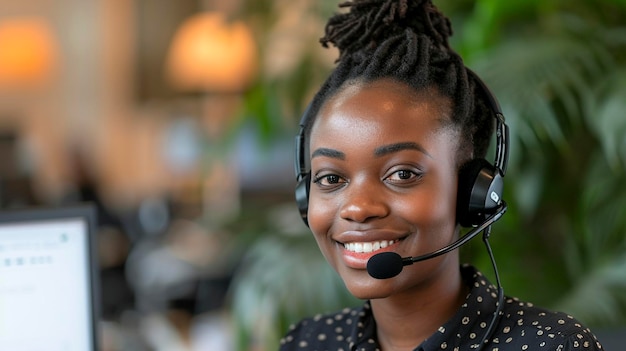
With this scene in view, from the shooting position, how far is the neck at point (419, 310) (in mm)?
1037

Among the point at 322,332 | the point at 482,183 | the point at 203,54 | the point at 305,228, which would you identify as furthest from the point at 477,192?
the point at 203,54

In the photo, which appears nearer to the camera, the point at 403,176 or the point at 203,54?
the point at 403,176

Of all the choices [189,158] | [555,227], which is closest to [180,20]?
[189,158]

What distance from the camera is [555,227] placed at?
1.84 m

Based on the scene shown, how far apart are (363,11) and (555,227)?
0.93 meters

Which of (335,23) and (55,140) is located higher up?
(335,23)

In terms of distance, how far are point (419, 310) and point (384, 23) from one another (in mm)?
333

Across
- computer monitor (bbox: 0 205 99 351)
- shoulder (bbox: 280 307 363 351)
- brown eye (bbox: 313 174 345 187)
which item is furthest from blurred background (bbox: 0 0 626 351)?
computer monitor (bbox: 0 205 99 351)

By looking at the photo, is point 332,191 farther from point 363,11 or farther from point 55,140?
Answer: point 55,140

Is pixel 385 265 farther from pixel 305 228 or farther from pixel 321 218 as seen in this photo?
pixel 305 228

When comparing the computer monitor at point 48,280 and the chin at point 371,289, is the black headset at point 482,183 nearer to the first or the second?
the chin at point 371,289

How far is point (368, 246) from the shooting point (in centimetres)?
98

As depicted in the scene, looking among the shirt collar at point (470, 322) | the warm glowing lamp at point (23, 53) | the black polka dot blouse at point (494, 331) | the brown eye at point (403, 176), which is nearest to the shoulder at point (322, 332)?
the black polka dot blouse at point (494, 331)

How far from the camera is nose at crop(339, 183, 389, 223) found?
95 cm
